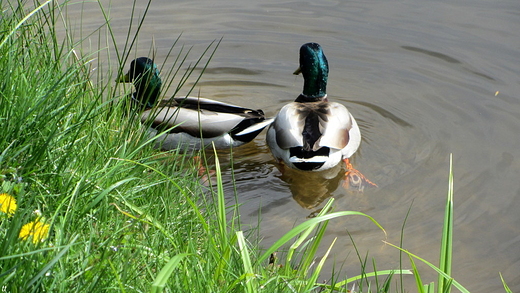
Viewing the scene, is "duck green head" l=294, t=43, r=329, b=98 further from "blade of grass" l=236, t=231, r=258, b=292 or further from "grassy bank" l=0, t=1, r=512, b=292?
"blade of grass" l=236, t=231, r=258, b=292

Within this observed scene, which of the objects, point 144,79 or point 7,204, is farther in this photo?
point 144,79

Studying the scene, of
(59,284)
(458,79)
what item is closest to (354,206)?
(458,79)

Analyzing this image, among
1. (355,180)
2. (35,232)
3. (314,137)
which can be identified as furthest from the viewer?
(314,137)

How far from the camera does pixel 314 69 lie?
20.2ft

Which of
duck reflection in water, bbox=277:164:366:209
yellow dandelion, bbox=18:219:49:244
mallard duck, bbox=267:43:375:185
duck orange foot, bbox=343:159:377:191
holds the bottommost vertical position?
duck reflection in water, bbox=277:164:366:209

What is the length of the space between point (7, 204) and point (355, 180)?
11.5 feet

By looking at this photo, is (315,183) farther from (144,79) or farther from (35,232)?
(35,232)

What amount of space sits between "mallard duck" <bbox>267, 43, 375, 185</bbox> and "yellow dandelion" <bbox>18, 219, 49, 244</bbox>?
3.35 metres

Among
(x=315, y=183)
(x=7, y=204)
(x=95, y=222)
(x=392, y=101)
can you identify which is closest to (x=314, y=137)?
(x=315, y=183)

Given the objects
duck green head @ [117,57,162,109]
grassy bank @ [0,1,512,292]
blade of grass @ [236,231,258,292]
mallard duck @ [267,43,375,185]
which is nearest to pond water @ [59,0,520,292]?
mallard duck @ [267,43,375,185]

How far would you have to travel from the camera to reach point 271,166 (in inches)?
218

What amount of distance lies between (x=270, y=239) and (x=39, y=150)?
2.13 meters

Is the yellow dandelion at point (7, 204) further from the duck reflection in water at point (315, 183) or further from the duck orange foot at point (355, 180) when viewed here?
the duck orange foot at point (355, 180)

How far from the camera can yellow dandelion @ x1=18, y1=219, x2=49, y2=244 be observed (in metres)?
1.89
